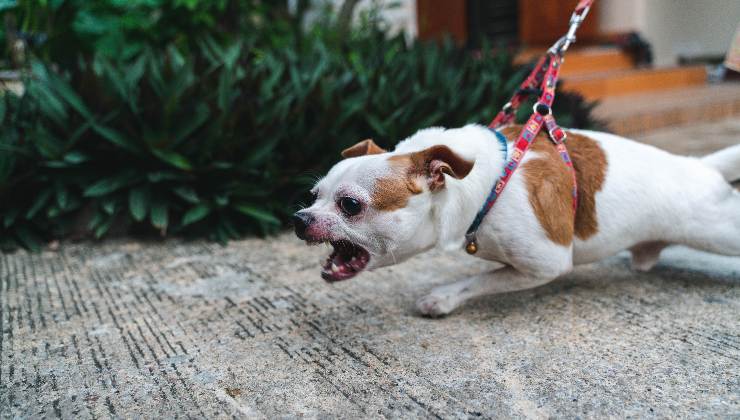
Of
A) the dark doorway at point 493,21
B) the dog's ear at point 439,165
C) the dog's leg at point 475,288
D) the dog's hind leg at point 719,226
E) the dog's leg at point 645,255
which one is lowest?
the dog's leg at point 645,255

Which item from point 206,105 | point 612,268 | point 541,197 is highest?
point 206,105

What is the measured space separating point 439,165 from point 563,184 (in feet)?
1.79

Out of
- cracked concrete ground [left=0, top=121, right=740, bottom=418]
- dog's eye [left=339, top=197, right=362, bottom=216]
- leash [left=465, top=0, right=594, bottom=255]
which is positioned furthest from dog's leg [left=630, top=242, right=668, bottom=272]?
dog's eye [left=339, top=197, right=362, bottom=216]

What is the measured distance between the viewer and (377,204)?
6.57ft

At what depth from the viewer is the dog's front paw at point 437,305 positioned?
234 centimetres

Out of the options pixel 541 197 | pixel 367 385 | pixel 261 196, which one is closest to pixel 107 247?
pixel 261 196

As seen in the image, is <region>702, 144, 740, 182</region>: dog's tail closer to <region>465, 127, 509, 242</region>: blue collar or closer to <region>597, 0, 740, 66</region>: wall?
<region>465, 127, 509, 242</region>: blue collar

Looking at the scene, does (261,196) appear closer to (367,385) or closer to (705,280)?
(367,385)

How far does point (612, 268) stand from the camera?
2943mm

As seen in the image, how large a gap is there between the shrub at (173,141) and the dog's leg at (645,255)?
1.78 meters

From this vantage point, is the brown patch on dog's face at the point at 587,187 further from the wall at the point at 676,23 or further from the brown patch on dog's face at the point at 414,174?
the wall at the point at 676,23

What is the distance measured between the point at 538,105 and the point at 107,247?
2.55 meters

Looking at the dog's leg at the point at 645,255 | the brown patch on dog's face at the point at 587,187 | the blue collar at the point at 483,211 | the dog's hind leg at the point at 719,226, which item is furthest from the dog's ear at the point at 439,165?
the dog's leg at the point at 645,255

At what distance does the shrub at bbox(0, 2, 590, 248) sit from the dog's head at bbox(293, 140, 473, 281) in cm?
168
